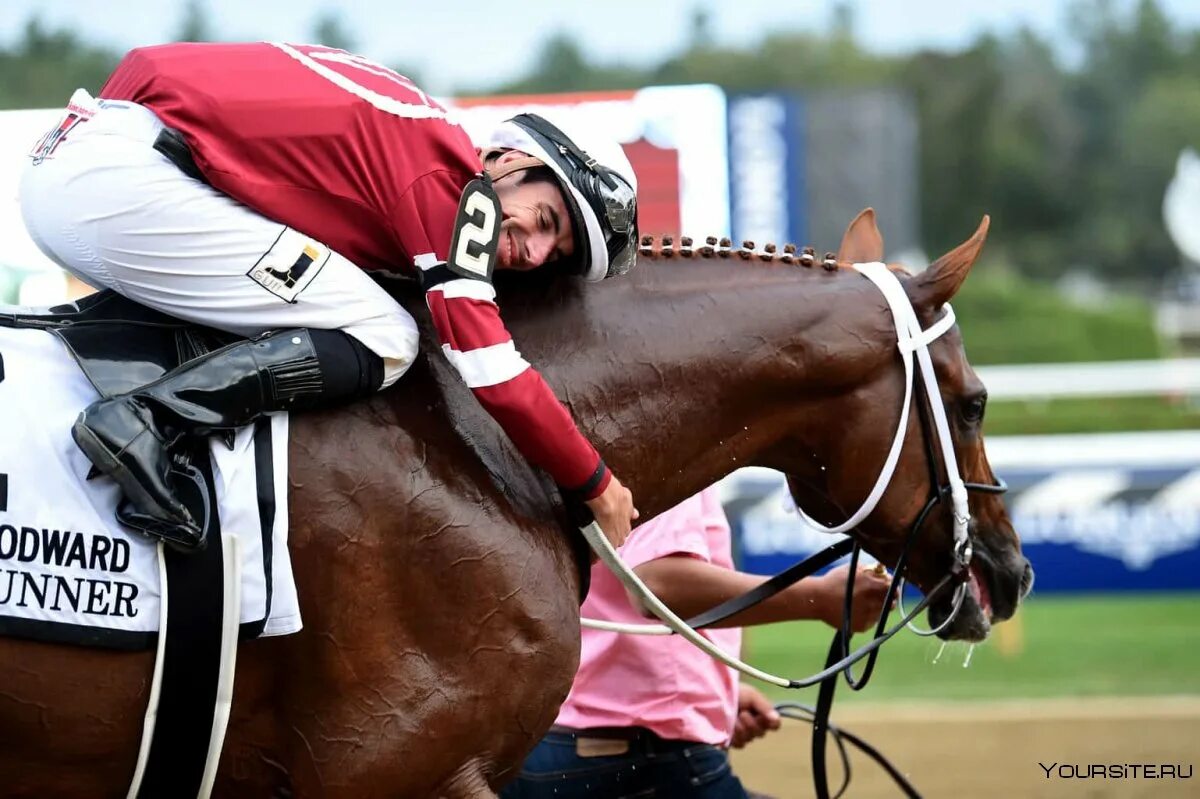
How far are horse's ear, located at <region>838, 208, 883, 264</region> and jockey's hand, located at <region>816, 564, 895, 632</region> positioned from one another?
69 centimetres

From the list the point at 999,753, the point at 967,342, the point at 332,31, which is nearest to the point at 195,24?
the point at 332,31

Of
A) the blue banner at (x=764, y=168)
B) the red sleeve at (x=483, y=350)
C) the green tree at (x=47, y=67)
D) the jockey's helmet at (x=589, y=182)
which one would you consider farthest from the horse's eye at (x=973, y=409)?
the green tree at (x=47, y=67)

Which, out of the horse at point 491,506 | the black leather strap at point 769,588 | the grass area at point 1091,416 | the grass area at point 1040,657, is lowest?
the grass area at point 1091,416

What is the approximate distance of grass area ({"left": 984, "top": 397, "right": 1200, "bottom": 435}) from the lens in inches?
636

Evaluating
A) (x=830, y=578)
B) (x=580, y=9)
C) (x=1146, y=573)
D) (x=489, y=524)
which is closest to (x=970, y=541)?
(x=830, y=578)

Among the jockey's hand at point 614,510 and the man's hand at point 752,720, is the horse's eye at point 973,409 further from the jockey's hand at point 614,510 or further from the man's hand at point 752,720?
the man's hand at point 752,720

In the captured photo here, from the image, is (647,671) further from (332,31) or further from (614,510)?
(332,31)

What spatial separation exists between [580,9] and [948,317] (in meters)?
40.6

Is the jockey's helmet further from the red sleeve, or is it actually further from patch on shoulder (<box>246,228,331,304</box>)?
patch on shoulder (<box>246,228,331,304</box>)

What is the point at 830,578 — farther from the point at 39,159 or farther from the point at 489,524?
the point at 39,159

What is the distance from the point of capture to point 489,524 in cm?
265

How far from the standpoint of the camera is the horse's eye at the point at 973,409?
10.4 ft

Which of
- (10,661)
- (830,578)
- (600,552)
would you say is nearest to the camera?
(10,661)

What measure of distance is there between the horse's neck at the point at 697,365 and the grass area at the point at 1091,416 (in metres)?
12.6
